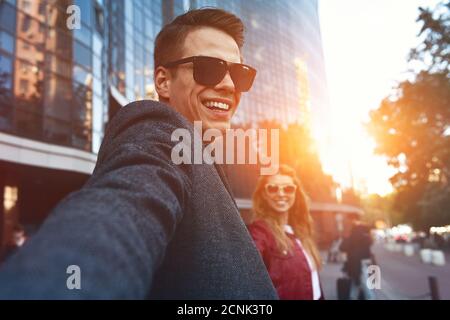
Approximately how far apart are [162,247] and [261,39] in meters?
34.1

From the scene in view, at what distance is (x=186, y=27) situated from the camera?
50.1 inches

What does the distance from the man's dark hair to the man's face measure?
2 centimetres

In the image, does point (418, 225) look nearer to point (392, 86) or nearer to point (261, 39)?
point (392, 86)

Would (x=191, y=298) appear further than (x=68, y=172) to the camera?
No

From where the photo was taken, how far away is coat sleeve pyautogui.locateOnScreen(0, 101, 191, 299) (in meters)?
0.46

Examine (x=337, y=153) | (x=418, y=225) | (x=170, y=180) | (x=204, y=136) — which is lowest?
(x=170, y=180)

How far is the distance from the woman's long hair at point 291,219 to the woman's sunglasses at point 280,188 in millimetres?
103

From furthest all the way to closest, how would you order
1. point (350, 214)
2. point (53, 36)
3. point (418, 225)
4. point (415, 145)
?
1. point (350, 214)
2. point (418, 225)
3. point (415, 145)
4. point (53, 36)

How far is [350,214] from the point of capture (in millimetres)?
48406

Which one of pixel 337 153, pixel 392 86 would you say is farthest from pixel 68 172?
pixel 337 153

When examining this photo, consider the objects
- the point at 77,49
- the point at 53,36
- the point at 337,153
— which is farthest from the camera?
the point at 337,153

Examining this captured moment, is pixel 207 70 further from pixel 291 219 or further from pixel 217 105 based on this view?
pixel 291 219

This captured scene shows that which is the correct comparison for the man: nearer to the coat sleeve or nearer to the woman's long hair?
the coat sleeve

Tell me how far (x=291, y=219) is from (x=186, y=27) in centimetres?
290
